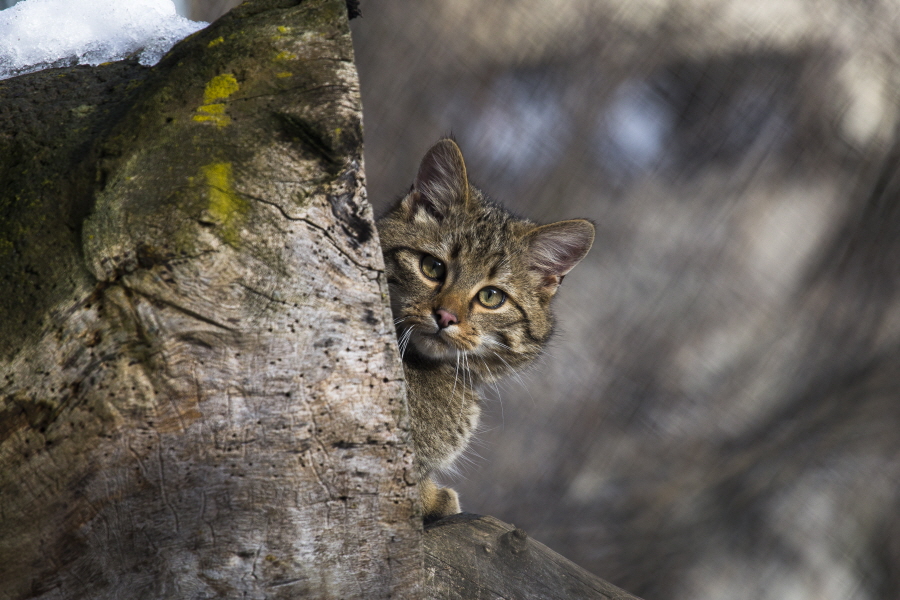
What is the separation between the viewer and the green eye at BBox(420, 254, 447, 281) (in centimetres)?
134

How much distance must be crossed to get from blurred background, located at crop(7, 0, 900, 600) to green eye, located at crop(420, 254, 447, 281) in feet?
1.88

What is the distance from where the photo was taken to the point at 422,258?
135cm

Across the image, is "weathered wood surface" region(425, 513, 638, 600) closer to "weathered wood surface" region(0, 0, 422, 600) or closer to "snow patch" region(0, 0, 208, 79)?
"weathered wood surface" region(0, 0, 422, 600)

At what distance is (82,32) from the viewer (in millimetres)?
1049

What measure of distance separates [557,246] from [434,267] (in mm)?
278

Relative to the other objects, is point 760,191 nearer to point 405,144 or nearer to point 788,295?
point 788,295

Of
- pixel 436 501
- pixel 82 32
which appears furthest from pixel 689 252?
pixel 82 32

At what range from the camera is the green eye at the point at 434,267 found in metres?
1.34

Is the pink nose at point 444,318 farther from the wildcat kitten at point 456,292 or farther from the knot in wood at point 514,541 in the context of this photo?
the knot in wood at point 514,541

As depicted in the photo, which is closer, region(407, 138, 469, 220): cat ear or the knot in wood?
the knot in wood

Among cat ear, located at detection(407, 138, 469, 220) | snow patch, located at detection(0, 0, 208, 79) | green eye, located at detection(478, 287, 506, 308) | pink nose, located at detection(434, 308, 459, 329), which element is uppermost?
snow patch, located at detection(0, 0, 208, 79)

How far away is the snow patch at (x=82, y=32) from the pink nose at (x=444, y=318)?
587mm

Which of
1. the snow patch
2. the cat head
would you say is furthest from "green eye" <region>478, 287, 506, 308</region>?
the snow patch

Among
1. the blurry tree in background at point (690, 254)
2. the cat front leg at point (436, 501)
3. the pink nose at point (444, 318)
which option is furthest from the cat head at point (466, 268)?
the blurry tree in background at point (690, 254)
